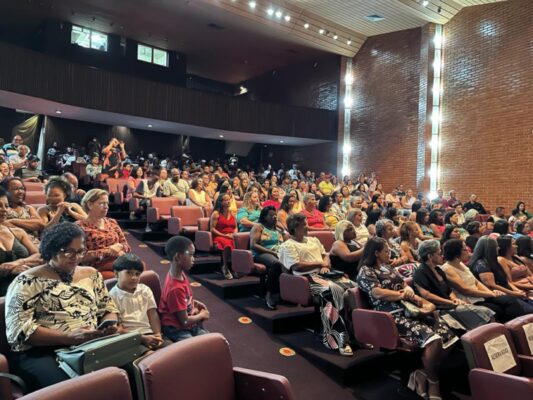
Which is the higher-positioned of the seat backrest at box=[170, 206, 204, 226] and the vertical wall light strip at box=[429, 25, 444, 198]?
the vertical wall light strip at box=[429, 25, 444, 198]

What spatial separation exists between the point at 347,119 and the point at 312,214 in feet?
24.6

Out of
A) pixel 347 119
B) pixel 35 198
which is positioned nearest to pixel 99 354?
pixel 35 198

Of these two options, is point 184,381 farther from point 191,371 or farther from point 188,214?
point 188,214

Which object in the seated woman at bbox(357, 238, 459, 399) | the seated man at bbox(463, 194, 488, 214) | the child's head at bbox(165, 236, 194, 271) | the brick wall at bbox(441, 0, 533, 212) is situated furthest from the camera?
the seated man at bbox(463, 194, 488, 214)

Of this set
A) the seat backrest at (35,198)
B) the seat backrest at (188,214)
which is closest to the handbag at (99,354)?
the seat backrest at (35,198)

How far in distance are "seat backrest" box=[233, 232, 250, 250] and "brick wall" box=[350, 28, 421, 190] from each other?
6814mm

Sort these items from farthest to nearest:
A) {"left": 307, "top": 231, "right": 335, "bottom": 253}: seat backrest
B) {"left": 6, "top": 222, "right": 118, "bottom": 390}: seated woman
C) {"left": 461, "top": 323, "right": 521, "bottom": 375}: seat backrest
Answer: {"left": 307, "top": 231, "right": 335, "bottom": 253}: seat backrest < {"left": 461, "top": 323, "right": 521, "bottom": 375}: seat backrest < {"left": 6, "top": 222, "right": 118, "bottom": 390}: seated woman

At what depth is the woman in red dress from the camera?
13.5ft

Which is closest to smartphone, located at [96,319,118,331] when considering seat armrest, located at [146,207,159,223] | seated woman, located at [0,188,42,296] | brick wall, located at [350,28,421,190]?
seated woman, located at [0,188,42,296]

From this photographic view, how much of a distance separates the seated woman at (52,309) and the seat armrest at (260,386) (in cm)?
57

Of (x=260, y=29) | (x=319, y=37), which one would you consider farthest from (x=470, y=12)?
(x=260, y=29)

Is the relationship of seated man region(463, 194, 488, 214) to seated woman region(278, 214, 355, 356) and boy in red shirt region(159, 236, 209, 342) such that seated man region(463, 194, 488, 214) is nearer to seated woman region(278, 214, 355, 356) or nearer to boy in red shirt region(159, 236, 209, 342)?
seated woman region(278, 214, 355, 356)

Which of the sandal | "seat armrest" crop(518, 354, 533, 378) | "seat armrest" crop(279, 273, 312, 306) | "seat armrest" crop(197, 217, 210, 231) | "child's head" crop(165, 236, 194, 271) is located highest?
"child's head" crop(165, 236, 194, 271)

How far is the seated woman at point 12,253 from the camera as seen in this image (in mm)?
2115
